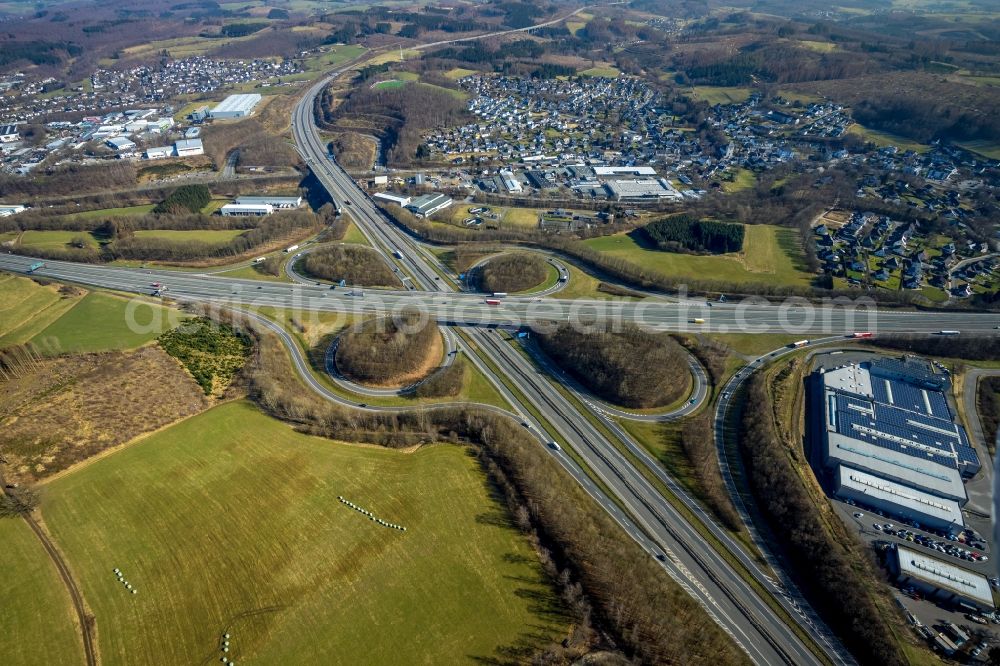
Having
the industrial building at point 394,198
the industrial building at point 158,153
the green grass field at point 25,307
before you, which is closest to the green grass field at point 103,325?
the green grass field at point 25,307

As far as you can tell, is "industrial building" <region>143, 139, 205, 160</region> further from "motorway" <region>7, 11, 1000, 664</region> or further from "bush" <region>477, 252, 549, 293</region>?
"bush" <region>477, 252, 549, 293</region>

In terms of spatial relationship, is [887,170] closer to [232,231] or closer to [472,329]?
[472,329]

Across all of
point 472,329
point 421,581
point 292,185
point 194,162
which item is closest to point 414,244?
point 472,329

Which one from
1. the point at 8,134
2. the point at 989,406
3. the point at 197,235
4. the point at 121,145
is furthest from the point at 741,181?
Result: the point at 8,134

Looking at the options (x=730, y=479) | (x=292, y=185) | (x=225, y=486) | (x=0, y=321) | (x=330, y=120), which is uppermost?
(x=330, y=120)

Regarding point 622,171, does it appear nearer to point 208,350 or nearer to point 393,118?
point 393,118

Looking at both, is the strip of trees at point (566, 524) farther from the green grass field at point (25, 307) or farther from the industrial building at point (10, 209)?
the industrial building at point (10, 209)
